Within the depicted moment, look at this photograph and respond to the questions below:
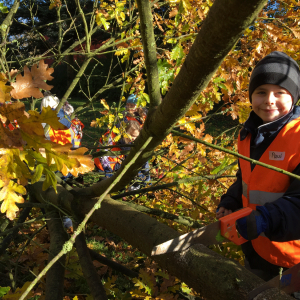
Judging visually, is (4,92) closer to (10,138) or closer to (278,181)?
(10,138)

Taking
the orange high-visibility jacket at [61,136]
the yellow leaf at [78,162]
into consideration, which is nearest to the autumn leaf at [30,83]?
the yellow leaf at [78,162]

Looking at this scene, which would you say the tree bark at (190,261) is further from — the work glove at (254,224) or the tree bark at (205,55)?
the tree bark at (205,55)

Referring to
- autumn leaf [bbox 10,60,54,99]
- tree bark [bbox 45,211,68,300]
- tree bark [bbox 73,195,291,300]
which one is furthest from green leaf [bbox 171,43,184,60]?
tree bark [bbox 45,211,68,300]

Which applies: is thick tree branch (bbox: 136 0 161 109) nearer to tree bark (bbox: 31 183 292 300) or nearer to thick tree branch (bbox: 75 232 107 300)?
tree bark (bbox: 31 183 292 300)

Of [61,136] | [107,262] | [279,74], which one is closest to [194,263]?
[279,74]

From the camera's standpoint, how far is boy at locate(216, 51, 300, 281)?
Result: 1207 mm

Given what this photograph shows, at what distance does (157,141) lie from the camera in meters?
1.10

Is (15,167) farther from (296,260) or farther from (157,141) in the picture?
(296,260)

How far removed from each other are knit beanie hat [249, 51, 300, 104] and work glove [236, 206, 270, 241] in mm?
694

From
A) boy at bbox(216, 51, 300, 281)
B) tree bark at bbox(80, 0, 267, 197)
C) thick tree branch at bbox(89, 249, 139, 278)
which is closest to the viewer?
tree bark at bbox(80, 0, 267, 197)

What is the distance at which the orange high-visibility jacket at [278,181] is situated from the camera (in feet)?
4.35

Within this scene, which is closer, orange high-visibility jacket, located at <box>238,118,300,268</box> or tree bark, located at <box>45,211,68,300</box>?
orange high-visibility jacket, located at <box>238,118,300,268</box>

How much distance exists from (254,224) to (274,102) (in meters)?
0.69

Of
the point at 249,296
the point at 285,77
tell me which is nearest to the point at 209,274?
the point at 249,296
